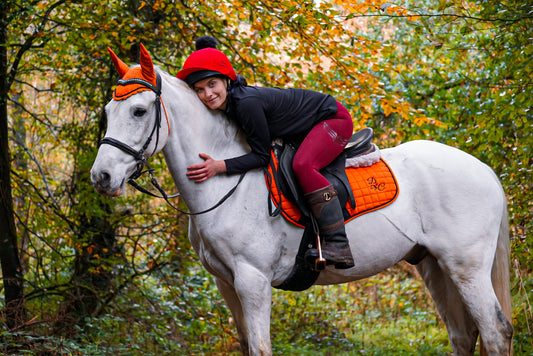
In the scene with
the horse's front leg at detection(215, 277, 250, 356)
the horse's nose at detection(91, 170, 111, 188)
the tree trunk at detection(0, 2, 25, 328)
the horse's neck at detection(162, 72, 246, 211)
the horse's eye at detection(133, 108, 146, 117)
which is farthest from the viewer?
the tree trunk at detection(0, 2, 25, 328)

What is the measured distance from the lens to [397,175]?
11.9 ft

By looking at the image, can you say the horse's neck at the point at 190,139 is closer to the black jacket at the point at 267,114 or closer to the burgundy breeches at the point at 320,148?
the black jacket at the point at 267,114

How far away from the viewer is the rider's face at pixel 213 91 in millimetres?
3193

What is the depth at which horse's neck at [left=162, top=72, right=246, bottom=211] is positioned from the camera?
3.14m

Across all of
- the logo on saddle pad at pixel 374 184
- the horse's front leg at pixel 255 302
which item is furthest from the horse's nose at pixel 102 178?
the logo on saddle pad at pixel 374 184

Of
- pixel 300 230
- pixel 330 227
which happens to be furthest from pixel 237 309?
pixel 330 227

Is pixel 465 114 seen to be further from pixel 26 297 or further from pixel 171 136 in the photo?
pixel 26 297

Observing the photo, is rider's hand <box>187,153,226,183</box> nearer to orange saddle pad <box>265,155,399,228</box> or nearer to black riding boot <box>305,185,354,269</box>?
orange saddle pad <box>265,155,399,228</box>

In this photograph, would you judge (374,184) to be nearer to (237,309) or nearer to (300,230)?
(300,230)

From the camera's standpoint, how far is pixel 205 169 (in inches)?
124

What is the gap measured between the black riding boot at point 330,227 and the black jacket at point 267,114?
1.35 ft

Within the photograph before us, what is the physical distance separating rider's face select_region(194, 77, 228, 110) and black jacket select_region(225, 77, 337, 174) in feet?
0.18

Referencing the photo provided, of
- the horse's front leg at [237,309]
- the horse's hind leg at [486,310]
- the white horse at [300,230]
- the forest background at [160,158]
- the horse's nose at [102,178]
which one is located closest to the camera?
the horse's nose at [102,178]

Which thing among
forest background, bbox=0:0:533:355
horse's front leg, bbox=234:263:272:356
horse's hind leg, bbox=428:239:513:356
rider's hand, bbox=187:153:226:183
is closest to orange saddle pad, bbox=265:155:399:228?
rider's hand, bbox=187:153:226:183
